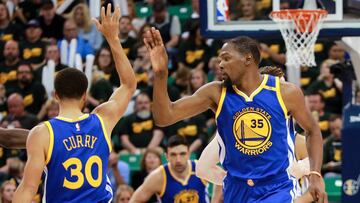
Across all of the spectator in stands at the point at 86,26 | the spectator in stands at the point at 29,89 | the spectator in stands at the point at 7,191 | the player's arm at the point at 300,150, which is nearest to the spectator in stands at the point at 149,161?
the spectator in stands at the point at 7,191

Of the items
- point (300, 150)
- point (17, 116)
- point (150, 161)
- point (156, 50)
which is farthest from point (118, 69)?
point (17, 116)

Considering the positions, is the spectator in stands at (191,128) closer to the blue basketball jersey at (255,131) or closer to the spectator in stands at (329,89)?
the spectator in stands at (329,89)

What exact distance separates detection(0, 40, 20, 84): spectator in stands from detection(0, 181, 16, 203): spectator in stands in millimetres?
4011

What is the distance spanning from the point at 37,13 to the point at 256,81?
11.0m

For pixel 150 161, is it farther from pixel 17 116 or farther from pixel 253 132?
pixel 253 132

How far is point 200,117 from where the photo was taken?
14.4 m

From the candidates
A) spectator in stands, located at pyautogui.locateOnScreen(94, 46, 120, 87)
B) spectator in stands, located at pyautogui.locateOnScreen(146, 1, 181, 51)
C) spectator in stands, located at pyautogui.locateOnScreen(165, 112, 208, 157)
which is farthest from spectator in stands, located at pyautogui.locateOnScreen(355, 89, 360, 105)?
spectator in stands, located at pyautogui.locateOnScreen(94, 46, 120, 87)

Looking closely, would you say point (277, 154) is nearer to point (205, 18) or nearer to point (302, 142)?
point (302, 142)

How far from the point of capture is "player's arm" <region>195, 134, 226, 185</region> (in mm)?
8656

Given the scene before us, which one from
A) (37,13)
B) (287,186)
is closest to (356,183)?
(287,186)

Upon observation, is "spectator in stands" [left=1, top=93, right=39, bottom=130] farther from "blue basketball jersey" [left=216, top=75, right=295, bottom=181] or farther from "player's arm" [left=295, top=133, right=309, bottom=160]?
"blue basketball jersey" [left=216, top=75, right=295, bottom=181]

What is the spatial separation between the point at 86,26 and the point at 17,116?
2452 millimetres

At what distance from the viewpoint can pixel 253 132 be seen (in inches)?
290

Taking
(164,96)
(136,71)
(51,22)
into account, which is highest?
(164,96)
